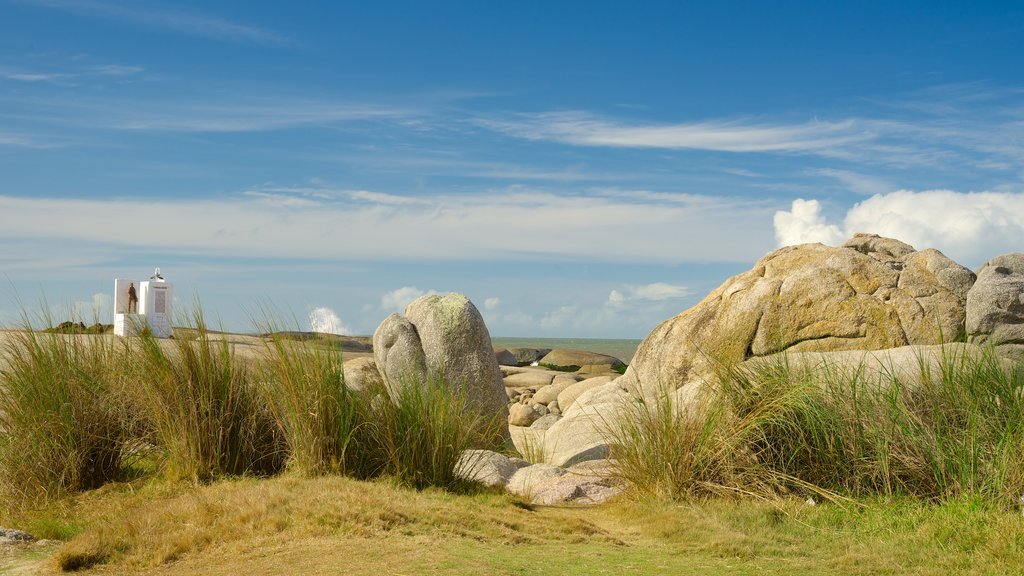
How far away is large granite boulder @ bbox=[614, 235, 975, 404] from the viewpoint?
1209cm

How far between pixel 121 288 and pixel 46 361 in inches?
602

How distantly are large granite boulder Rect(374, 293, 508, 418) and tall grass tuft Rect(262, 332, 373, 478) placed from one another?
4.28 m

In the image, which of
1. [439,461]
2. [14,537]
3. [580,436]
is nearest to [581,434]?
[580,436]

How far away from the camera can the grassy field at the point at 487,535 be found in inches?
239

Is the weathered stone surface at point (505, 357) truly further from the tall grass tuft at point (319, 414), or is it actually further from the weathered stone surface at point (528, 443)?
the tall grass tuft at point (319, 414)

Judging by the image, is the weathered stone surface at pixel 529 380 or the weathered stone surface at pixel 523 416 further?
the weathered stone surface at pixel 529 380

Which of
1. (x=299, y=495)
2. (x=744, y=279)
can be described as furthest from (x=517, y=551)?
(x=744, y=279)

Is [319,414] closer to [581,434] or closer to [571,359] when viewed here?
[581,434]

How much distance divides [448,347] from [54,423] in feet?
17.8

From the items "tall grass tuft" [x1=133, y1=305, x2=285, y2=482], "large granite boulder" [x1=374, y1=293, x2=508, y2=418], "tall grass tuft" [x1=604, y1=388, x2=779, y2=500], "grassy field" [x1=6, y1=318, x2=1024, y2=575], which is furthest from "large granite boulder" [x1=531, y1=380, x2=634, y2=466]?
"tall grass tuft" [x1=133, y1=305, x2=285, y2=482]

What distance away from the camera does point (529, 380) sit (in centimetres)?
2733

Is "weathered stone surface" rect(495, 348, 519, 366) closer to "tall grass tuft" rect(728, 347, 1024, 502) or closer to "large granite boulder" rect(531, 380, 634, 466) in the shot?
"large granite boulder" rect(531, 380, 634, 466)

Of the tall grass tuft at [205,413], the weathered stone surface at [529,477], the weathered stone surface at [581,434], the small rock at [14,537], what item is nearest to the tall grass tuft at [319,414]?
the tall grass tuft at [205,413]

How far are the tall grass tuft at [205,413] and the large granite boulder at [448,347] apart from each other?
413 centimetres
